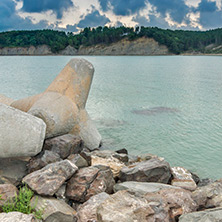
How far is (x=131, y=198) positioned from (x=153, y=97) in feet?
62.2

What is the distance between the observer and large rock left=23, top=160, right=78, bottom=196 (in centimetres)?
565

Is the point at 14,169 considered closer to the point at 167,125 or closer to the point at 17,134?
the point at 17,134

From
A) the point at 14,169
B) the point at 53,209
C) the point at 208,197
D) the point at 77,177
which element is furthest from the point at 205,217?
the point at 14,169

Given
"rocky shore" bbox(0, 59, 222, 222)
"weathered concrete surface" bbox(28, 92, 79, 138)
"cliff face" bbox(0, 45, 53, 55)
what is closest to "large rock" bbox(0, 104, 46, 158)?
"rocky shore" bbox(0, 59, 222, 222)

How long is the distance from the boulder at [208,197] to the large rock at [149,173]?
131 cm

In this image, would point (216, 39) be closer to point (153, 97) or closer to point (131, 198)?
point (153, 97)

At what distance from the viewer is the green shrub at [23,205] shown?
502 cm

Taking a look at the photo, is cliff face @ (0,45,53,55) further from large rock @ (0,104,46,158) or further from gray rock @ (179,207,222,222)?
gray rock @ (179,207,222,222)

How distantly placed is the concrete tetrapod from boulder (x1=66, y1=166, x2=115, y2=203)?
3.20 meters

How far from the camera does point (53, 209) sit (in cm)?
520

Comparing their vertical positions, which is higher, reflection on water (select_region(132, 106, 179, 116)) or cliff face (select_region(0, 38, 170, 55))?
cliff face (select_region(0, 38, 170, 55))

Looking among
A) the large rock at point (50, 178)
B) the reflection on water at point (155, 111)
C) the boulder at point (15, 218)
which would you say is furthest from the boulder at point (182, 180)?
the reflection on water at point (155, 111)

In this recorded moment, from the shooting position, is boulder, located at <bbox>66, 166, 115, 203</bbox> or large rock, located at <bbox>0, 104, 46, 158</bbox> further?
large rock, located at <bbox>0, 104, 46, 158</bbox>

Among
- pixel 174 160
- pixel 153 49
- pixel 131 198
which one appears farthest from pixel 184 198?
pixel 153 49
